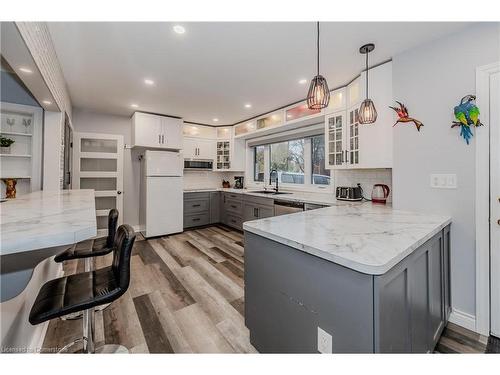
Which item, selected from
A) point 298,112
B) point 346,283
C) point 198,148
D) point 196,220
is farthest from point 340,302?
point 198,148

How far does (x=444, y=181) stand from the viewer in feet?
6.13

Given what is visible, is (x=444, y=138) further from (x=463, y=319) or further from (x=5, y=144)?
(x=5, y=144)

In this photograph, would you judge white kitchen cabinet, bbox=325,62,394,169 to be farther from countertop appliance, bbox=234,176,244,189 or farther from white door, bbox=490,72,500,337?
countertop appliance, bbox=234,176,244,189

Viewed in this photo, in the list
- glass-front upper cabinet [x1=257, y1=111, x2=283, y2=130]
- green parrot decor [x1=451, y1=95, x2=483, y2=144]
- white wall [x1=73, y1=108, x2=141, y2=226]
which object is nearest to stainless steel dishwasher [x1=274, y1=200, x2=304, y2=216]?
glass-front upper cabinet [x1=257, y1=111, x2=283, y2=130]

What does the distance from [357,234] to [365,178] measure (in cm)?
200

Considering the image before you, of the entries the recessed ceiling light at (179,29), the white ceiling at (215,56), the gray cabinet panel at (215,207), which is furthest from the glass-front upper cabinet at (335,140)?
the gray cabinet panel at (215,207)

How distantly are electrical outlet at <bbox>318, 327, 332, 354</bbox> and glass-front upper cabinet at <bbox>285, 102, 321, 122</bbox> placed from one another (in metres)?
2.85

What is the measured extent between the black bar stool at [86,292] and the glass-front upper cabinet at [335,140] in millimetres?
2575

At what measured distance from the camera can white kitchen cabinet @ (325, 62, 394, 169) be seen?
226 cm

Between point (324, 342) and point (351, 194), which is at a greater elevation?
point (351, 194)
